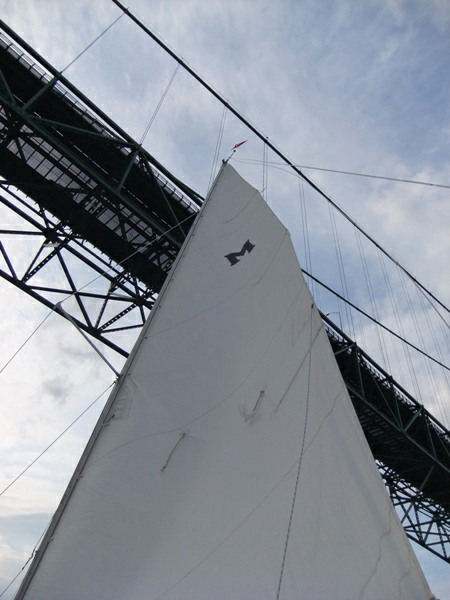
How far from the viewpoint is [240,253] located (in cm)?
633

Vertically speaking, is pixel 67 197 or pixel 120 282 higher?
pixel 67 197

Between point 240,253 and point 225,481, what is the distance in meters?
3.48

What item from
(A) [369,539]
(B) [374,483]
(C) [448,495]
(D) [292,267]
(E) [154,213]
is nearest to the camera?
(A) [369,539]

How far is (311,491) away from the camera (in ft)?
12.4

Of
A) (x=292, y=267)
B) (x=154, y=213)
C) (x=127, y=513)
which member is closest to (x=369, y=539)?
(x=127, y=513)

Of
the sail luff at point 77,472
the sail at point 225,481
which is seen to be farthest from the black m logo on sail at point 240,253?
the sail luff at point 77,472

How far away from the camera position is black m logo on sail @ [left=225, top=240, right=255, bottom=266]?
6.17 meters

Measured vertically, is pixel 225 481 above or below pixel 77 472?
below

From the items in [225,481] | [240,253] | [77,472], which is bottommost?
[225,481]

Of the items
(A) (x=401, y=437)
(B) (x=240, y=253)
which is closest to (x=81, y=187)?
(B) (x=240, y=253)

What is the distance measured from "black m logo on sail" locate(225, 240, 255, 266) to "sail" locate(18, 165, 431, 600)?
2.53 feet

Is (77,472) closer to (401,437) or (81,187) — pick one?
(81,187)

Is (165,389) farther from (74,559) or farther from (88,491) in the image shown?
(74,559)

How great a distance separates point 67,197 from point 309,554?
34.4ft
